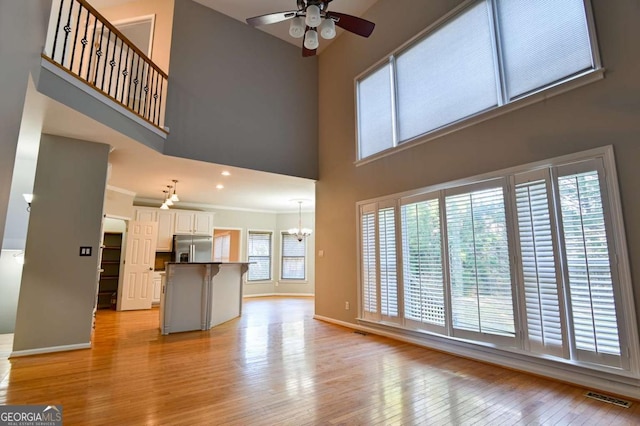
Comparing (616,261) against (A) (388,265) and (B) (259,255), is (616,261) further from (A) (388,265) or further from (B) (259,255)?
(B) (259,255)

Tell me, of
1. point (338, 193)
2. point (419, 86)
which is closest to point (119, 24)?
point (338, 193)

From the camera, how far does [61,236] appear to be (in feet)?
13.7

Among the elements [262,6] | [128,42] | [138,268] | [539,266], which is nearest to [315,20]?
[128,42]

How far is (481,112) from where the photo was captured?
3.89m

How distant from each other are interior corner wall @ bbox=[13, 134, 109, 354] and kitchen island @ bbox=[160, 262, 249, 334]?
1007mm

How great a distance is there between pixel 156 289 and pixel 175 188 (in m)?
2.73

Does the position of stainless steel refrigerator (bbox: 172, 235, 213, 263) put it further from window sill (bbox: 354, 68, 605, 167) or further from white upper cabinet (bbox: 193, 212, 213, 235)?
window sill (bbox: 354, 68, 605, 167)

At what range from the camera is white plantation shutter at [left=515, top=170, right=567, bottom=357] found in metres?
3.11

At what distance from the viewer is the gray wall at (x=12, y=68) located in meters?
2.14

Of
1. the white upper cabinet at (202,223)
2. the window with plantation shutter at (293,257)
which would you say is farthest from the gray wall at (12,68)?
the window with plantation shutter at (293,257)

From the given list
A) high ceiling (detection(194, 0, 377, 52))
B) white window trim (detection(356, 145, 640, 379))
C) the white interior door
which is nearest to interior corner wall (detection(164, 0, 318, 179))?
high ceiling (detection(194, 0, 377, 52))

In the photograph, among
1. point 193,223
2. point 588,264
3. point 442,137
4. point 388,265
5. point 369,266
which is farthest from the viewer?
point 193,223

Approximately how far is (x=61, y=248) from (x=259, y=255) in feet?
21.1

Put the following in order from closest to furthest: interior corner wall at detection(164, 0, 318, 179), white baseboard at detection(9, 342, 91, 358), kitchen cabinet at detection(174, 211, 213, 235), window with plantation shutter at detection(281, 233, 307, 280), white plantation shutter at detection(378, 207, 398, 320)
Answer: white baseboard at detection(9, 342, 91, 358) < white plantation shutter at detection(378, 207, 398, 320) < interior corner wall at detection(164, 0, 318, 179) < kitchen cabinet at detection(174, 211, 213, 235) < window with plantation shutter at detection(281, 233, 307, 280)
